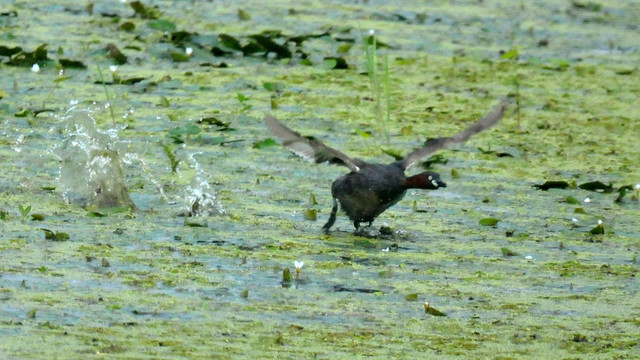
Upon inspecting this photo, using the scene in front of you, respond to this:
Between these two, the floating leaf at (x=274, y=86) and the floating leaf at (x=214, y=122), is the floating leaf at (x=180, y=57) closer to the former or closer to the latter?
the floating leaf at (x=274, y=86)

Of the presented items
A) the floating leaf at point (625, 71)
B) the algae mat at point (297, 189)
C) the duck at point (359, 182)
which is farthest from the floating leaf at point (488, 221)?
the floating leaf at point (625, 71)

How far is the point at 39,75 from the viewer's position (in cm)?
1032

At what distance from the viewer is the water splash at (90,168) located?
286 inches

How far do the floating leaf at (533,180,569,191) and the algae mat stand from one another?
0.01m

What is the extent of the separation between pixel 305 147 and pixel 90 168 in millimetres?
1138

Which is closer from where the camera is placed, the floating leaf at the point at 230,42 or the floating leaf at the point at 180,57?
the floating leaf at the point at 180,57

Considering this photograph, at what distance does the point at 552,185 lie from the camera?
8555mm

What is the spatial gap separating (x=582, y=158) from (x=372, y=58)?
5.12 ft

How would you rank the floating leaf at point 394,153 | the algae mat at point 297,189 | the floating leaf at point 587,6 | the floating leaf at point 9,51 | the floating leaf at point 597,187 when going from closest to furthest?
the algae mat at point 297,189 → the floating leaf at point 597,187 → the floating leaf at point 394,153 → the floating leaf at point 9,51 → the floating leaf at point 587,6

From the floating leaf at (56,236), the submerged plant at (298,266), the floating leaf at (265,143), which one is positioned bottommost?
the floating leaf at (265,143)

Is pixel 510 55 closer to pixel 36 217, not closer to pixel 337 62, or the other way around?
pixel 337 62

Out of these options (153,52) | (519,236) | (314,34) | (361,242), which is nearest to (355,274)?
(361,242)

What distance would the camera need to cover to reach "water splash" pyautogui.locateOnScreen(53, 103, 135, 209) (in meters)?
7.27

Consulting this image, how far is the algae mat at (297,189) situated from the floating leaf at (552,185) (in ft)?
0.04
